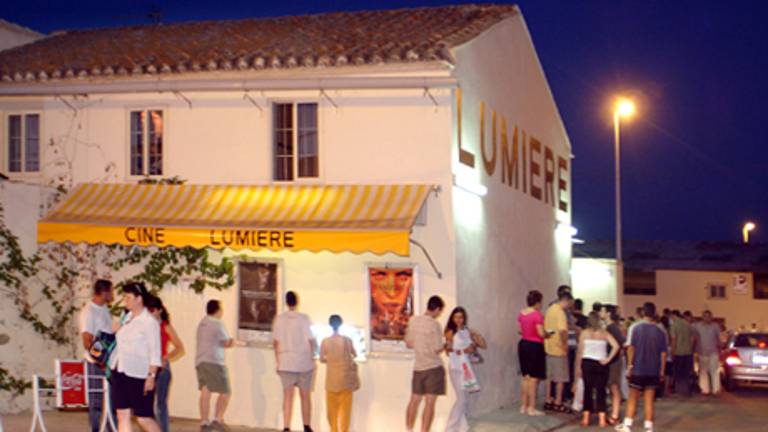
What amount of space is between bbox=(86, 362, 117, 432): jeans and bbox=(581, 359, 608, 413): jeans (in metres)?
7.67

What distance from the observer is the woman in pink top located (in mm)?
16891

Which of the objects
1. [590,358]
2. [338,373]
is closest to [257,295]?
[338,373]

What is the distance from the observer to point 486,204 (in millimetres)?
17766

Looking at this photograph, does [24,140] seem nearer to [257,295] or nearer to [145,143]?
[145,143]

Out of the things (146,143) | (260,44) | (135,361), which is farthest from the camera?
(260,44)

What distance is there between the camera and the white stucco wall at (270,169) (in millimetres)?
15422

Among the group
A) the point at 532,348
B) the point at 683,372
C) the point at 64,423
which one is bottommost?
the point at 683,372

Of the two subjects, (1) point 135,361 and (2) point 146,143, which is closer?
(1) point 135,361

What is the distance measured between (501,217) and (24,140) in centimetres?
858

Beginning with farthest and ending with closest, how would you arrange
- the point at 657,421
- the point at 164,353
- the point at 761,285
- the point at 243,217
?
the point at 761,285 < the point at 657,421 < the point at 243,217 < the point at 164,353

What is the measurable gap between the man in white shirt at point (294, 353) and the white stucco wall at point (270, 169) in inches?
55.1

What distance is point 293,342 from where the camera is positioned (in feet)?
46.8

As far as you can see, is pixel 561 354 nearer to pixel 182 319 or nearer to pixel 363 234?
pixel 363 234

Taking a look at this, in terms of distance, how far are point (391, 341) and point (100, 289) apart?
4.80 meters
